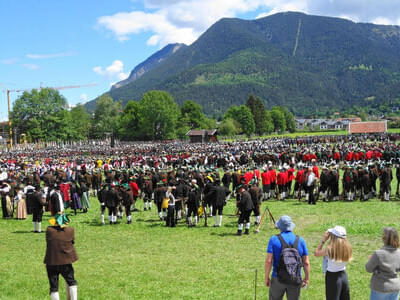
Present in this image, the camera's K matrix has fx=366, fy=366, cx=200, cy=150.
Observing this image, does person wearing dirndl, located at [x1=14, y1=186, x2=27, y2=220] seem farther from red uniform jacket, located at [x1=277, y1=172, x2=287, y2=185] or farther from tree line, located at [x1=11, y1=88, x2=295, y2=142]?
tree line, located at [x1=11, y1=88, x2=295, y2=142]

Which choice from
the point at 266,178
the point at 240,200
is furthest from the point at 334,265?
the point at 266,178

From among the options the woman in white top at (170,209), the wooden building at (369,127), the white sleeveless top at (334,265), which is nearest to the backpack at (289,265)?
the white sleeveless top at (334,265)

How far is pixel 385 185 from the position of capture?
1975 centimetres

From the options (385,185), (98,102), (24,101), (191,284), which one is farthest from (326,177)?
(98,102)

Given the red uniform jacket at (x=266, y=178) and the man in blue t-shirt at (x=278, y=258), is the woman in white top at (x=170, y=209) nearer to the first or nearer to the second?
the red uniform jacket at (x=266, y=178)

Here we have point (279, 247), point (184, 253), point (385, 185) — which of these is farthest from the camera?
point (385, 185)

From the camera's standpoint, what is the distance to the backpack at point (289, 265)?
5536mm

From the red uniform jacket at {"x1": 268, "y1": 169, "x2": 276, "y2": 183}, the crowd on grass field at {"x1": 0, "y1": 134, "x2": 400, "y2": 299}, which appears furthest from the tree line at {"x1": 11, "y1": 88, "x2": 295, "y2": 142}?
the red uniform jacket at {"x1": 268, "y1": 169, "x2": 276, "y2": 183}

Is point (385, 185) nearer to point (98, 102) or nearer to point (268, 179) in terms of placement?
point (268, 179)

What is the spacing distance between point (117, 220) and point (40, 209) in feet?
12.0

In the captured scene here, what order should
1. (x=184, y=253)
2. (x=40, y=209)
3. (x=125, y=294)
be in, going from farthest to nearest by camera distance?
(x=40, y=209)
(x=184, y=253)
(x=125, y=294)

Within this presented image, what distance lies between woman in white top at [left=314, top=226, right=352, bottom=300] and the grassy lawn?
2420mm

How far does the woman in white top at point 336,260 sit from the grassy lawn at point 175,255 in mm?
2420

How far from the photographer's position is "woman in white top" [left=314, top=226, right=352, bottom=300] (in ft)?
18.3
